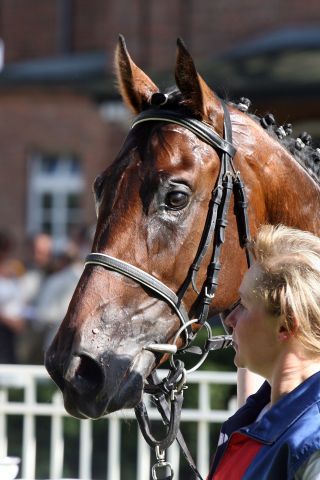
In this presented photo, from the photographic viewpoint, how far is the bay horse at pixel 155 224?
3.01 meters

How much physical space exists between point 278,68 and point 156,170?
32.6 ft

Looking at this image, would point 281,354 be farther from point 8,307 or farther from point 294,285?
point 8,307

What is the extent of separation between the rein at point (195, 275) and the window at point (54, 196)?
1472 centimetres

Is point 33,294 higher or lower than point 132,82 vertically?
lower

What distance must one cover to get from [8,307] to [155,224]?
668 centimetres

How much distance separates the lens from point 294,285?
98.1 inches

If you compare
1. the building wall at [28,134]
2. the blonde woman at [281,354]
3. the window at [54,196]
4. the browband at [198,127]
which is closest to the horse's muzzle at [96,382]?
the blonde woman at [281,354]

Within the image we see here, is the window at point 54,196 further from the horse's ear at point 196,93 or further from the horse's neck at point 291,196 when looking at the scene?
the horse's ear at point 196,93

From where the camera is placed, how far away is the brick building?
1311cm

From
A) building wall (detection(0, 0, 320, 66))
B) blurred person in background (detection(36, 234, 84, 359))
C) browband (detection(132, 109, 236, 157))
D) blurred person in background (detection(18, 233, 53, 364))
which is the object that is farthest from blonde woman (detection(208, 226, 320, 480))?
building wall (detection(0, 0, 320, 66))

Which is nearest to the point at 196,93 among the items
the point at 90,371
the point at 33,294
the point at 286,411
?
the point at 90,371

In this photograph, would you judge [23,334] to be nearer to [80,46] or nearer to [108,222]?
[108,222]

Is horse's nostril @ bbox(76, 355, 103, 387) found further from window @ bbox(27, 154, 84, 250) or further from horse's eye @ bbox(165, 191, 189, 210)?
window @ bbox(27, 154, 84, 250)

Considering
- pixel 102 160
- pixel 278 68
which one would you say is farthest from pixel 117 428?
pixel 102 160
